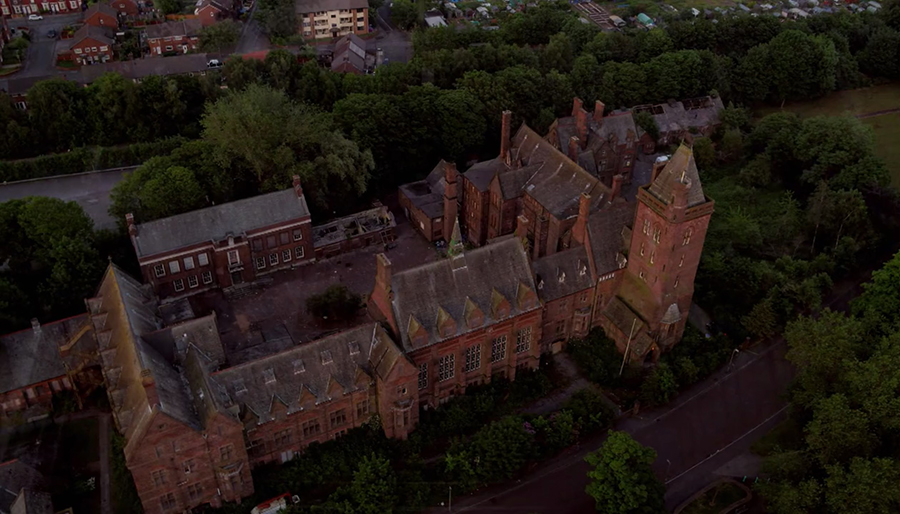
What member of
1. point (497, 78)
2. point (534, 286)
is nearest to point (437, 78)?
point (497, 78)

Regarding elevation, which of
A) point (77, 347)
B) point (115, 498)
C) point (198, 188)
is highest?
point (198, 188)

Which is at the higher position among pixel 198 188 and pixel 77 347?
pixel 198 188

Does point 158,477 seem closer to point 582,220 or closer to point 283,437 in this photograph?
point 283,437

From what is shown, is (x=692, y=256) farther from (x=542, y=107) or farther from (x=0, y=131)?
(x=0, y=131)

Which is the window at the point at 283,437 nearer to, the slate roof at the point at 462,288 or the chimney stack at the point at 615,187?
the slate roof at the point at 462,288

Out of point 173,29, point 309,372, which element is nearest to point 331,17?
point 173,29

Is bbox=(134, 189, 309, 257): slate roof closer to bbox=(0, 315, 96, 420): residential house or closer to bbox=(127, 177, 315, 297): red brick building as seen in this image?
bbox=(127, 177, 315, 297): red brick building

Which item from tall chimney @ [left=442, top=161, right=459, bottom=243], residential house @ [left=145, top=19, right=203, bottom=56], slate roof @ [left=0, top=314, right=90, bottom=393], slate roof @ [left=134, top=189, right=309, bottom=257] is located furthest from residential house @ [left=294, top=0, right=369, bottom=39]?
slate roof @ [left=0, top=314, right=90, bottom=393]
